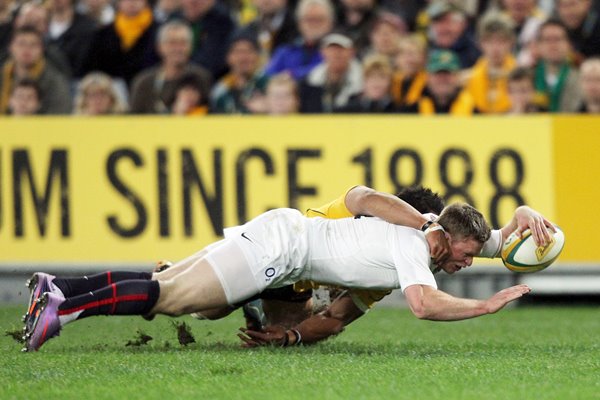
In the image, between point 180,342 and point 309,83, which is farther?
point 309,83

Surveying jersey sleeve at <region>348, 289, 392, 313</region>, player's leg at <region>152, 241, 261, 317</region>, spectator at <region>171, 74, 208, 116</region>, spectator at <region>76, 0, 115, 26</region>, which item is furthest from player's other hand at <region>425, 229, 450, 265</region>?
spectator at <region>76, 0, 115, 26</region>

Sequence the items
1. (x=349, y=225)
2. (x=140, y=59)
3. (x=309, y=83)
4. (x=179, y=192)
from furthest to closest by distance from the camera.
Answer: (x=140, y=59)
(x=309, y=83)
(x=179, y=192)
(x=349, y=225)

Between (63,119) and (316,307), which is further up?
(63,119)

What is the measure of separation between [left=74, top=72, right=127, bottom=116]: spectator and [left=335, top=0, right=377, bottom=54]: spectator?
106 inches

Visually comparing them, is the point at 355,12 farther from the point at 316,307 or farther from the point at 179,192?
the point at 316,307

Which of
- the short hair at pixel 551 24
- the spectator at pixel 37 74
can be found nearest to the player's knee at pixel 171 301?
the spectator at pixel 37 74

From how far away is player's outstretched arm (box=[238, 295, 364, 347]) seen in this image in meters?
8.92

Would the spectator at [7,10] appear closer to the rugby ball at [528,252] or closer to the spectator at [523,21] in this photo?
the spectator at [523,21]

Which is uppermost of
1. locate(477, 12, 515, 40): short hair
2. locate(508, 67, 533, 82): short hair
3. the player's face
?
locate(477, 12, 515, 40): short hair

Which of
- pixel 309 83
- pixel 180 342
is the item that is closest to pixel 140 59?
pixel 309 83

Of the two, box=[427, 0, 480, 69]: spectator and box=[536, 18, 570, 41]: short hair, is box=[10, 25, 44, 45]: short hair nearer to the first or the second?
box=[427, 0, 480, 69]: spectator

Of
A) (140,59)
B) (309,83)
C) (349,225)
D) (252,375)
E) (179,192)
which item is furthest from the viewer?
(140,59)

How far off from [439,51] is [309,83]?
4.65ft

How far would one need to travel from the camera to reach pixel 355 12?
1541cm
